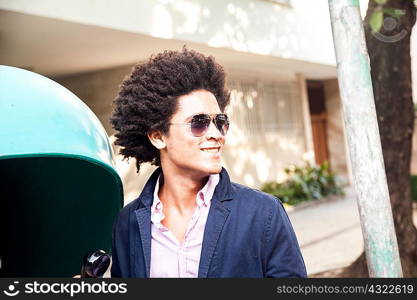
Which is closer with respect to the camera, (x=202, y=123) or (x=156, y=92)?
(x=202, y=123)

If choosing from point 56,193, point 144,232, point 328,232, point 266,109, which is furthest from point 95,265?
point 266,109

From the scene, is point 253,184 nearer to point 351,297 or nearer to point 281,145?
point 281,145

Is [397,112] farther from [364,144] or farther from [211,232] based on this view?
[211,232]

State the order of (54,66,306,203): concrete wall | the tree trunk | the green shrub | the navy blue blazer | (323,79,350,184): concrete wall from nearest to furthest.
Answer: the navy blue blazer
the tree trunk
(54,66,306,203): concrete wall
the green shrub
(323,79,350,184): concrete wall

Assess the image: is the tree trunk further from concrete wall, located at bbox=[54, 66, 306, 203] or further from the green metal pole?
concrete wall, located at bbox=[54, 66, 306, 203]

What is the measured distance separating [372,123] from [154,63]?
0.79 metres

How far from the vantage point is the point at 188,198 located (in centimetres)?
202

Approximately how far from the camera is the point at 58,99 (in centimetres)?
211

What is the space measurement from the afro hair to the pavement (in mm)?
4873

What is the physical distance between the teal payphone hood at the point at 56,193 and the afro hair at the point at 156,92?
10 cm

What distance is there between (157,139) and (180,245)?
404 mm

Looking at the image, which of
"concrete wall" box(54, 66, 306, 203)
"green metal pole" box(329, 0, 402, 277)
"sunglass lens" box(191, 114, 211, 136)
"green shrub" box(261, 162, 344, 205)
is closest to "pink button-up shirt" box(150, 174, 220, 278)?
"sunglass lens" box(191, 114, 211, 136)

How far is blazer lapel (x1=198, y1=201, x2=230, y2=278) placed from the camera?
5.98ft

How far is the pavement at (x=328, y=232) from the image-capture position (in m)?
7.38
